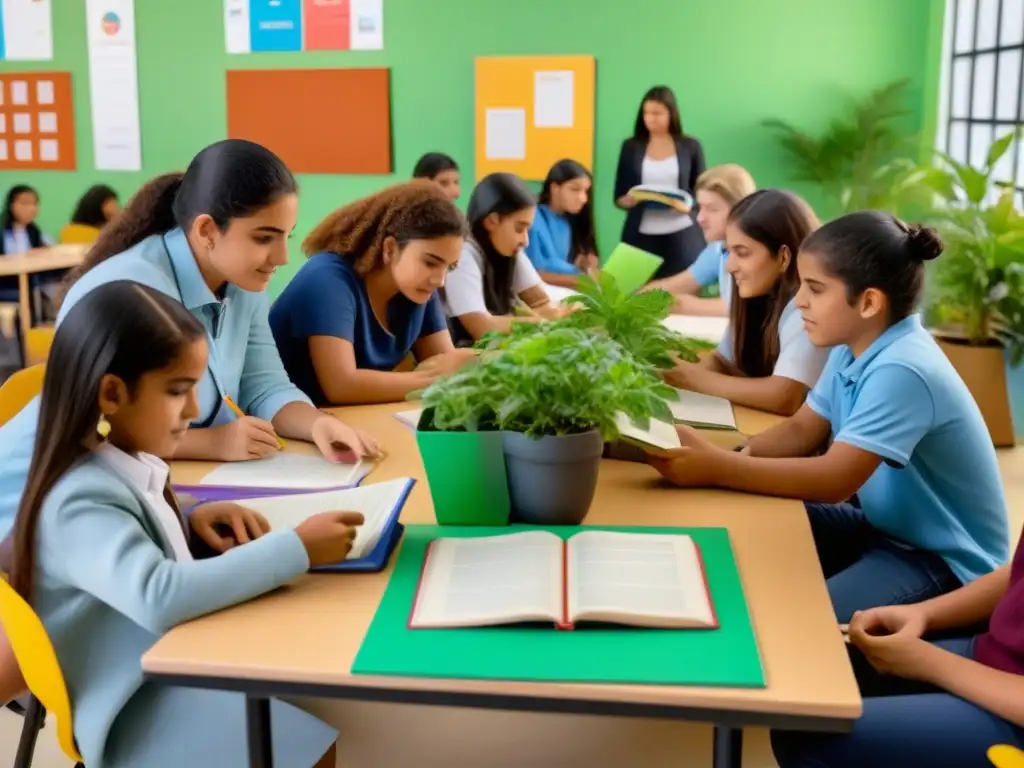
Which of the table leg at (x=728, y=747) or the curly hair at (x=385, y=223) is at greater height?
the curly hair at (x=385, y=223)

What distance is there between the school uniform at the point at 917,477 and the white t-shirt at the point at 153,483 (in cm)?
106

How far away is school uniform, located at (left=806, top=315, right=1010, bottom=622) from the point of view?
1.74 m

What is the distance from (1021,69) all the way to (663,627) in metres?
4.22

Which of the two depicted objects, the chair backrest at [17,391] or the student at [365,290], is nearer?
the chair backrest at [17,391]

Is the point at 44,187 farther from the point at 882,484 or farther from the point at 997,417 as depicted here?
the point at 882,484

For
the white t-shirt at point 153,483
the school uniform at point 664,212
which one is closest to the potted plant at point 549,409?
the white t-shirt at point 153,483

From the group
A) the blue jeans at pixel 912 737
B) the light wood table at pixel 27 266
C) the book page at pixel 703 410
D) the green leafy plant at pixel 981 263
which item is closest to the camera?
the blue jeans at pixel 912 737

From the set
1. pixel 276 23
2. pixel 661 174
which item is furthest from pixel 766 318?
pixel 276 23

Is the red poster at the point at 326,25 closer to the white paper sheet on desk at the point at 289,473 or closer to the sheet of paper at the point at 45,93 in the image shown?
the sheet of paper at the point at 45,93

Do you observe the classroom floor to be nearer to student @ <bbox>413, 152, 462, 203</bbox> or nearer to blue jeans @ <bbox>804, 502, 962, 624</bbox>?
blue jeans @ <bbox>804, 502, 962, 624</bbox>

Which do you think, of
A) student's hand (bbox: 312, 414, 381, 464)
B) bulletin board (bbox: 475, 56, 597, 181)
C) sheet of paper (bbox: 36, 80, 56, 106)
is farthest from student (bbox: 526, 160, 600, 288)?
sheet of paper (bbox: 36, 80, 56, 106)

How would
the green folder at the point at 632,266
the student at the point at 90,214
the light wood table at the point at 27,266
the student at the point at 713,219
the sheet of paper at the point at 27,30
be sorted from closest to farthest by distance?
the green folder at the point at 632,266 → the student at the point at 713,219 → the light wood table at the point at 27,266 → the student at the point at 90,214 → the sheet of paper at the point at 27,30

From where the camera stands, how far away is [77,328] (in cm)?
137

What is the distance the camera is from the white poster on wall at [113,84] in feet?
22.8
